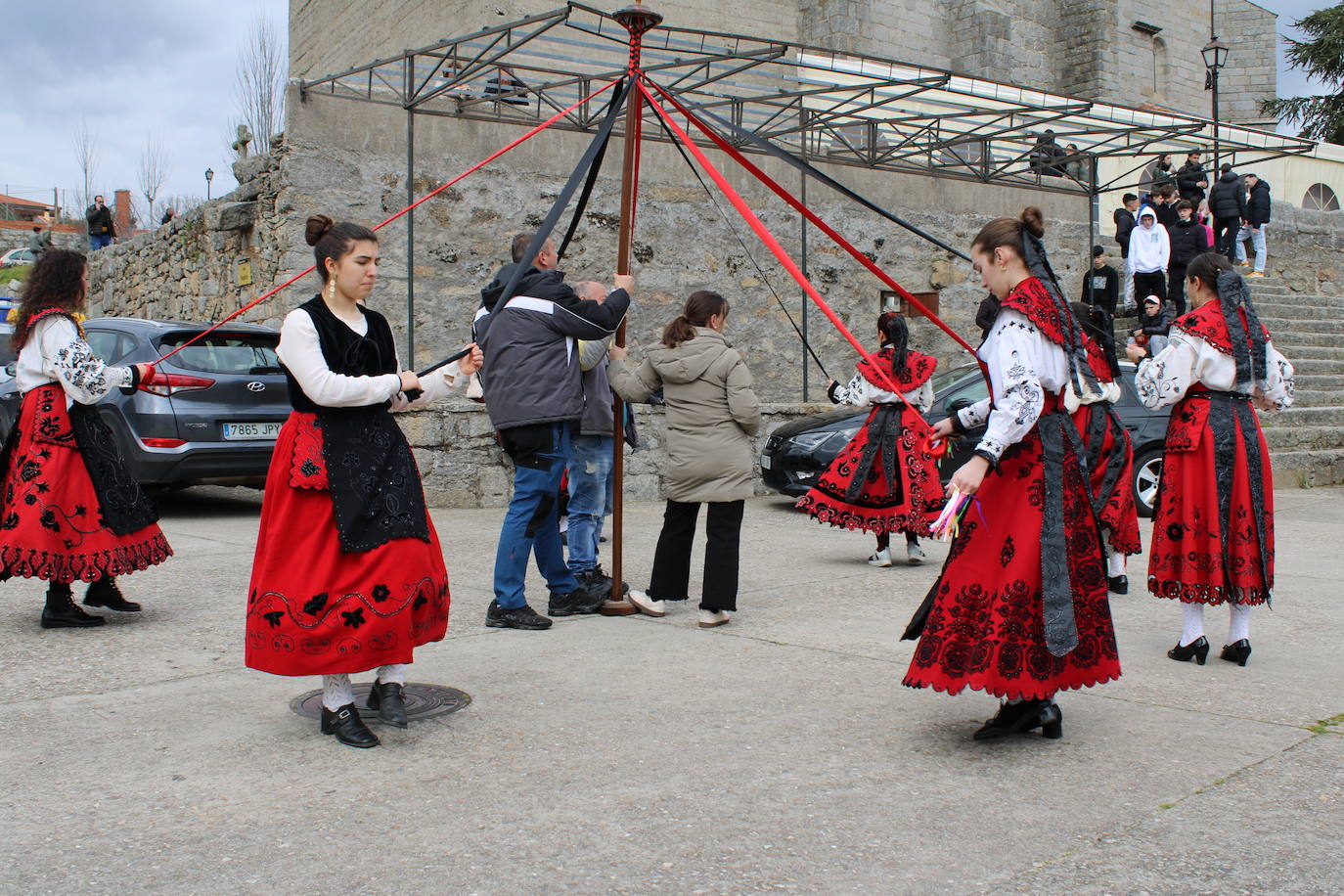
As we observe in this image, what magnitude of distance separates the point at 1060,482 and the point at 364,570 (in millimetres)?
2177

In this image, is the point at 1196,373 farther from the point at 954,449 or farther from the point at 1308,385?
the point at 1308,385

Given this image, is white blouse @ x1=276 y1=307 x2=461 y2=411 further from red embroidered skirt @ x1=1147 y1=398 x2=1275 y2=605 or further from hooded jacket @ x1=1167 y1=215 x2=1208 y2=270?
hooded jacket @ x1=1167 y1=215 x2=1208 y2=270

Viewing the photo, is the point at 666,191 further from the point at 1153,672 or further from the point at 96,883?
the point at 96,883

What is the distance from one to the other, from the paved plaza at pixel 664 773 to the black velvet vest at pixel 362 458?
0.71 meters

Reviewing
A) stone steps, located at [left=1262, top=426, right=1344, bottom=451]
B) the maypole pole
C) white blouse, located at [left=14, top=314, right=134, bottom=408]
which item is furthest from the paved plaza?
stone steps, located at [left=1262, top=426, right=1344, bottom=451]

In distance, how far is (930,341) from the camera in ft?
50.5

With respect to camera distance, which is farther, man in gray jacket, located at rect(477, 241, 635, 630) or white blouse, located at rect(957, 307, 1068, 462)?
man in gray jacket, located at rect(477, 241, 635, 630)

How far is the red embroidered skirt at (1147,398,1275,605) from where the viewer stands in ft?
16.3

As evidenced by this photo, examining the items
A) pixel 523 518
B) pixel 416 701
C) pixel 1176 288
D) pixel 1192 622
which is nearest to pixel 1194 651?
pixel 1192 622

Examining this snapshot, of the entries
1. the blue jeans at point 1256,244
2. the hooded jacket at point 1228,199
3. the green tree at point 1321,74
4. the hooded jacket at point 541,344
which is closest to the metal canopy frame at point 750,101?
the hooded jacket at point 1228,199

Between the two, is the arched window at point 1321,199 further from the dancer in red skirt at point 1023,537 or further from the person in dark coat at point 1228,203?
the dancer in red skirt at point 1023,537

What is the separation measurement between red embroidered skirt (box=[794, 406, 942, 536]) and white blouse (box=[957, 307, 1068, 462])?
12.2 ft

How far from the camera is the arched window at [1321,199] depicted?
99.3ft

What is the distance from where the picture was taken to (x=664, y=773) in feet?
11.5
